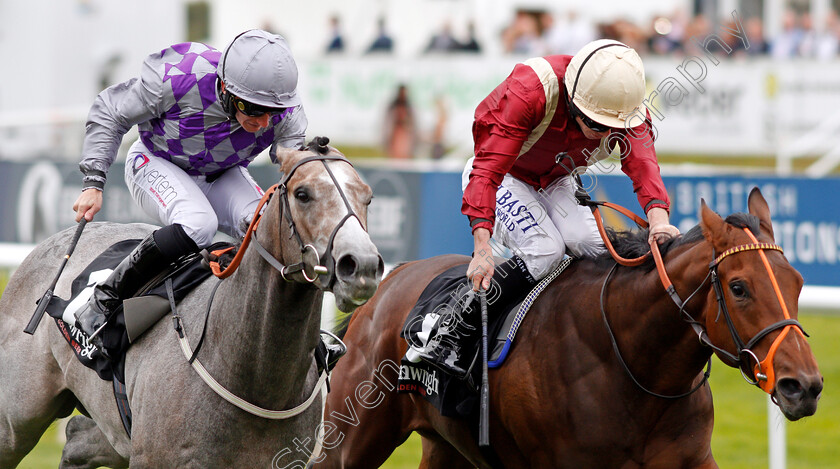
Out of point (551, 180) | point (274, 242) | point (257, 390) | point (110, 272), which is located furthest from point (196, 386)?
point (551, 180)

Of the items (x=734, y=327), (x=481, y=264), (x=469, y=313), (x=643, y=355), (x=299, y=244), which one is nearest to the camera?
(x=299, y=244)

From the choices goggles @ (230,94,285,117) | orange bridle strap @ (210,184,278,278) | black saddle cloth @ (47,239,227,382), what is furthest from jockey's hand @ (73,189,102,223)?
goggles @ (230,94,285,117)

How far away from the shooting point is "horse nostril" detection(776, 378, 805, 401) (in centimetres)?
350

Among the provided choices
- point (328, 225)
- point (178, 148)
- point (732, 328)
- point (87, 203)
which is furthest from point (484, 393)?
point (87, 203)

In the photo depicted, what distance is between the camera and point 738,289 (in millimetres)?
3688

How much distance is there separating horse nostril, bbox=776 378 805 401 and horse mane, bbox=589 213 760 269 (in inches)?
21.0

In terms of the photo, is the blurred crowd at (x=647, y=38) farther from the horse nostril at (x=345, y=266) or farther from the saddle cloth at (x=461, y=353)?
the horse nostril at (x=345, y=266)

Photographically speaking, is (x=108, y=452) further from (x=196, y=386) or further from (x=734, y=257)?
(x=734, y=257)

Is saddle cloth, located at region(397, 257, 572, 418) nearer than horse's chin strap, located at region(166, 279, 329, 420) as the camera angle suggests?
No

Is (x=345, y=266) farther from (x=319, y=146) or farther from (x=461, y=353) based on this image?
(x=461, y=353)

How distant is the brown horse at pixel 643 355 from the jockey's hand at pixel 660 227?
1.7 inches

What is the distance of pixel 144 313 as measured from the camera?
411cm

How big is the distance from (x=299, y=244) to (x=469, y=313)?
1.24 m

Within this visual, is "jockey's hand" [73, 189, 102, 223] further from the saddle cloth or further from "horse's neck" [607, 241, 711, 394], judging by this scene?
"horse's neck" [607, 241, 711, 394]
